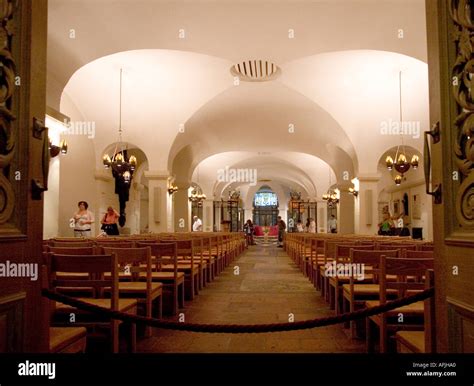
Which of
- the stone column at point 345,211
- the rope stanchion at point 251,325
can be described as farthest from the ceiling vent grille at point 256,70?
the stone column at point 345,211

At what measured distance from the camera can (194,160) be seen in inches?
669

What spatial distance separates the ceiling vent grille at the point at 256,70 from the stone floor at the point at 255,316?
14.4ft

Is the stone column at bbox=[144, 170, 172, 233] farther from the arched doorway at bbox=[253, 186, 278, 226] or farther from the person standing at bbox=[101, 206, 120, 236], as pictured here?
the arched doorway at bbox=[253, 186, 278, 226]

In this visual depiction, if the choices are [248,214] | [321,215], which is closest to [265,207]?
[248,214]

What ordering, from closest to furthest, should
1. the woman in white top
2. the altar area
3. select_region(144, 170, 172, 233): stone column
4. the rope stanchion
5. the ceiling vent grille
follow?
the rope stanchion, the woman in white top, the ceiling vent grille, select_region(144, 170, 172, 233): stone column, the altar area

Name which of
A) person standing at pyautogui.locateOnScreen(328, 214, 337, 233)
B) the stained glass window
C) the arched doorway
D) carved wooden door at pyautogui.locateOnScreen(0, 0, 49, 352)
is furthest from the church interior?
the stained glass window

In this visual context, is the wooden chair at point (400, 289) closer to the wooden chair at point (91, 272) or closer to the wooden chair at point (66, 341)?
the wooden chair at point (91, 272)

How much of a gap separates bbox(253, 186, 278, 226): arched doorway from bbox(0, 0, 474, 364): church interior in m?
16.2

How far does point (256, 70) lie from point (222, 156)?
429 inches

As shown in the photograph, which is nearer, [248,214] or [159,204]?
[159,204]

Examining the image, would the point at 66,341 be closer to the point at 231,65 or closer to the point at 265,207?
the point at 231,65

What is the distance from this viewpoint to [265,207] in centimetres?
3588

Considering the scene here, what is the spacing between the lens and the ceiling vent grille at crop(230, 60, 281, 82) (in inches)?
353

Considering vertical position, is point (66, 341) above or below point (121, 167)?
below
